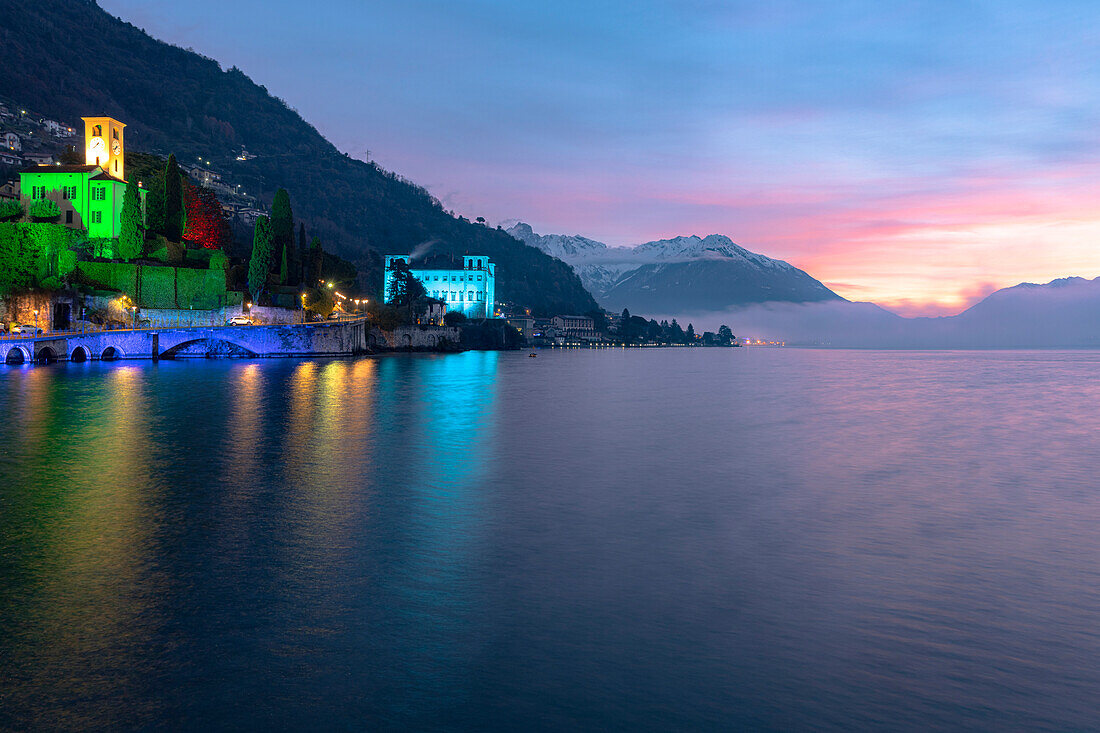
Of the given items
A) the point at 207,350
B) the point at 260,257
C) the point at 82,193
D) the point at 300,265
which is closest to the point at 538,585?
the point at 207,350

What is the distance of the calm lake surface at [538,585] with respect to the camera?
24.7 ft

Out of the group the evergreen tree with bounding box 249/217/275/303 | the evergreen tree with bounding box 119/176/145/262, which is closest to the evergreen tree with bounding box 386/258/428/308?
the evergreen tree with bounding box 249/217/275/303

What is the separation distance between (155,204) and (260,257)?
41.0ft

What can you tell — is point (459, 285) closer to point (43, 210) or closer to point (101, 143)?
point (101, 143)

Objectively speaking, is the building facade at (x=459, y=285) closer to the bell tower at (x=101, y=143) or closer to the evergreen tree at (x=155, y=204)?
the bell tower at (x=101, y=143)

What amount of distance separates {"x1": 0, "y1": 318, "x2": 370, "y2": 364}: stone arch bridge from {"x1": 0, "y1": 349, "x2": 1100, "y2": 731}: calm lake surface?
157 ft

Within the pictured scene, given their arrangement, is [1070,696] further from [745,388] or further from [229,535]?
[745,388]

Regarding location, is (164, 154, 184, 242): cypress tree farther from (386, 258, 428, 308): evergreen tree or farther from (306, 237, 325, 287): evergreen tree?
(386, 258, 428, 308): evergreen tree

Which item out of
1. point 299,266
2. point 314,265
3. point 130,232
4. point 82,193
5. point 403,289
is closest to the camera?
point 130,232

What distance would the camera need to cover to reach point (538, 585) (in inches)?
440

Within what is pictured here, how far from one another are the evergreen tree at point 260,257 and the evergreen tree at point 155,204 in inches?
406

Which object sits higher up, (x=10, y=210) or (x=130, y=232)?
(x=10, y=210)

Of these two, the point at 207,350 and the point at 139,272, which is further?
the point at 207,350

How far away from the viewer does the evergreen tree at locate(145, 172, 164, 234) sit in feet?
264
